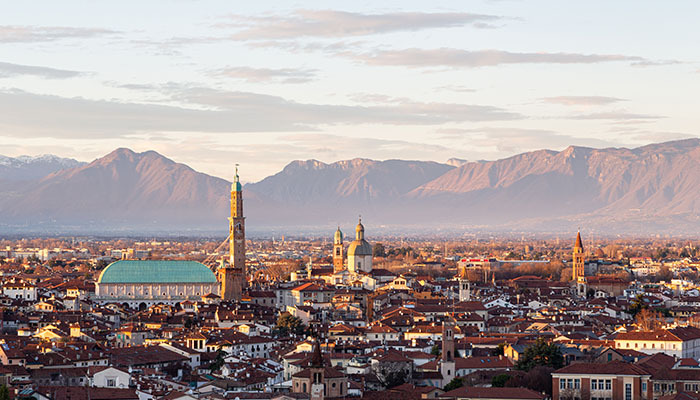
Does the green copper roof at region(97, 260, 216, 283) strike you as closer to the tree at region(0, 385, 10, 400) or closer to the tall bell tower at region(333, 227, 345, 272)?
the tall bell tower at region(333, 227, 345, 272)

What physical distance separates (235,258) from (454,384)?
60.2 metres

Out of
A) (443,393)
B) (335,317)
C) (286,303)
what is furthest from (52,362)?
(286,303)

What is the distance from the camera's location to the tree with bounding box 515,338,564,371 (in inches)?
2315

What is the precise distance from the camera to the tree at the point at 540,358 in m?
58.8

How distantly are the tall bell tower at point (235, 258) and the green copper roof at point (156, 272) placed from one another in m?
1.69

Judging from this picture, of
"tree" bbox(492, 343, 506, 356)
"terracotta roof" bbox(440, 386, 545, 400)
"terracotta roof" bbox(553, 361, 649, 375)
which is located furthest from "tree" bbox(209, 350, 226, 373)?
"terracotta roof" bbox(553, 361, 649, 375)

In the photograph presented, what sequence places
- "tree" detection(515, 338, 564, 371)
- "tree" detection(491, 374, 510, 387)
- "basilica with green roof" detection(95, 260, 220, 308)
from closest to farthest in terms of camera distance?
"tree" detection(491, 374, 510, 387), "tree" detection(515, 338, 564, 371), "basilica with green roof" detection(95, 260, 220, 308)

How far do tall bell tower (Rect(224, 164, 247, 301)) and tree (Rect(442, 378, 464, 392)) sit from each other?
160 feet

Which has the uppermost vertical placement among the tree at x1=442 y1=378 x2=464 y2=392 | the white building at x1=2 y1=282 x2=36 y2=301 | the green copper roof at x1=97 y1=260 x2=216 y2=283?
the green copper roof at x1=97 y1=260 x2=216 y2=283

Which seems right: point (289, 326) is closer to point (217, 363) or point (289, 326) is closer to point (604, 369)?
point (217, 363)

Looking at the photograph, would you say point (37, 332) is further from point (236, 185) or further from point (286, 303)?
point (236, 185)

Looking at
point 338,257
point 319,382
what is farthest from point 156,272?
point 319,382

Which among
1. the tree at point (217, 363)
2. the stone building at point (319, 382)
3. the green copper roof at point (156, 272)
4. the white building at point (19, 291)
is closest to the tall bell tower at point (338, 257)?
the green copper roof at point (156, 272)

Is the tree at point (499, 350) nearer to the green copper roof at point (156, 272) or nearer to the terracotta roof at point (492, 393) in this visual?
the terracotta roof at point (492, 393)
